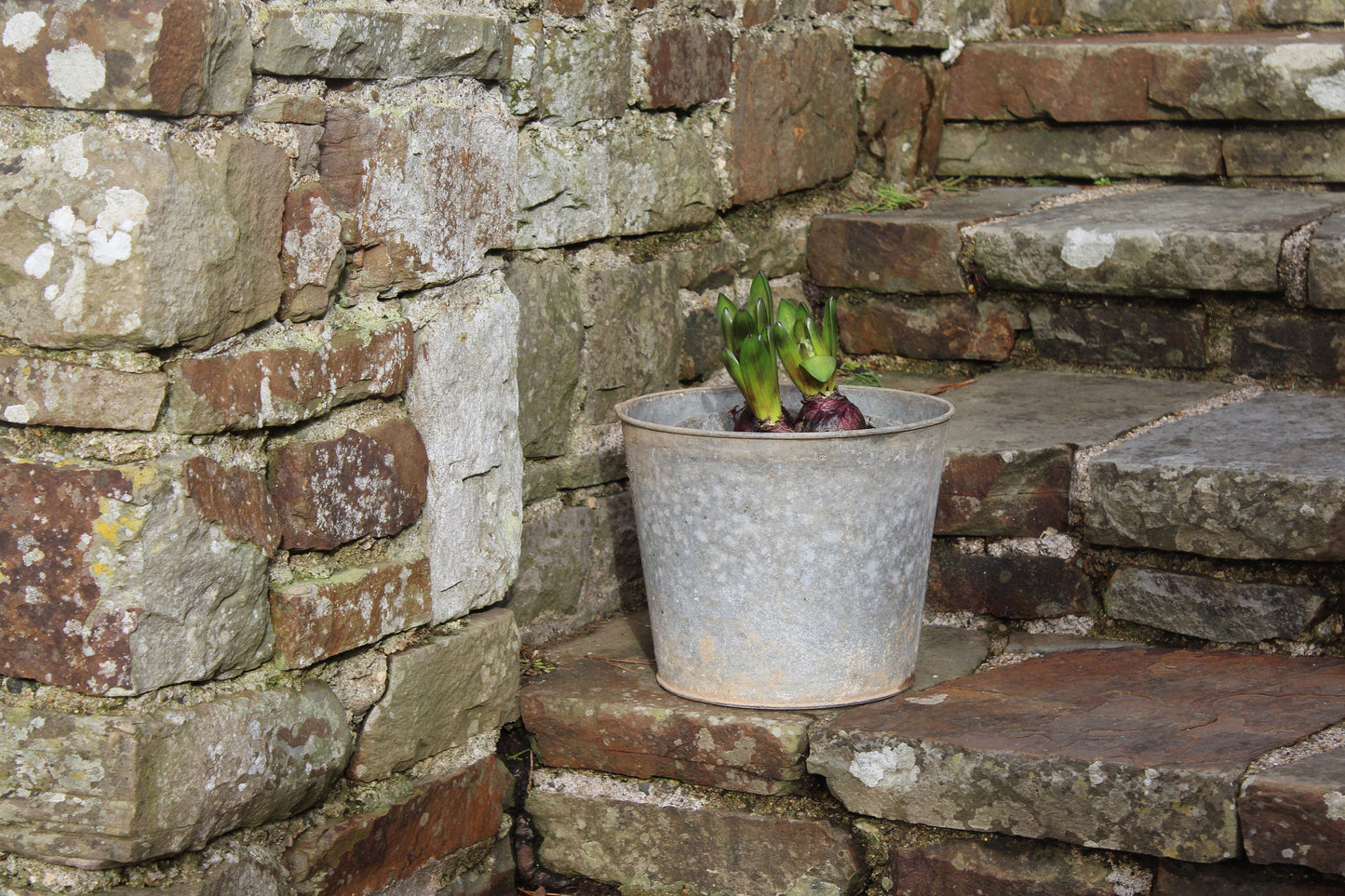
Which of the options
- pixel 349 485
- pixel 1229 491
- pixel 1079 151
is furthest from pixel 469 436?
pixel 1079 151

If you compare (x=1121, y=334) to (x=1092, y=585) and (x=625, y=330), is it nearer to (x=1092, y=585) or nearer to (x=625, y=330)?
(x=1092, y=585)

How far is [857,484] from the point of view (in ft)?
6.12

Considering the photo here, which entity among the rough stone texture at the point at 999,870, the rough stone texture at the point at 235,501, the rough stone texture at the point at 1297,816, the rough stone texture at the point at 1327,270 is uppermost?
the rough stone texture at the point at 1327,270

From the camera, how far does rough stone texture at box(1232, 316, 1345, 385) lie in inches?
96.6

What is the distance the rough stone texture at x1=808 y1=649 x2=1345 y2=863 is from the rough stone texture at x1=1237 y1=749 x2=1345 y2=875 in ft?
0.08

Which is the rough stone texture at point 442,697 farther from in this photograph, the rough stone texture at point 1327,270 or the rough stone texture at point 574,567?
the rough stone texture at point 1327,270

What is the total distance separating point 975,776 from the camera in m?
1.77

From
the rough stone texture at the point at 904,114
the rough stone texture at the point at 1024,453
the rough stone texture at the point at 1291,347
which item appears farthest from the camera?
the rough stone texture at the point at 904,114

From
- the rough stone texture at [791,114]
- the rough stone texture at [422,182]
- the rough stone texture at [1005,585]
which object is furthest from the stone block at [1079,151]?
the rough stone texture at [422,182]

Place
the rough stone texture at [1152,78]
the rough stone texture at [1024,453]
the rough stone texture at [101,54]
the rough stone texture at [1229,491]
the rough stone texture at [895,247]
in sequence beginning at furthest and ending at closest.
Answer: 1. the rough stone texture at [1152,78]
2. the rough stone texture at [895,247]
3. the rough stone texture at [1024,453]
4. the rough stone texture at [1229,491]
5. the rough stone texture at [101,54]

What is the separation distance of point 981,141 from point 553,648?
179 centimetres

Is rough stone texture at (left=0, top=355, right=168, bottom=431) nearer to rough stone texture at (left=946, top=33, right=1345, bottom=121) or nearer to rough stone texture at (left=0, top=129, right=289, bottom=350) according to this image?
rough stone texture at (left=0, top=129, right=289, bottom=350)

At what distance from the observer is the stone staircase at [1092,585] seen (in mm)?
1747

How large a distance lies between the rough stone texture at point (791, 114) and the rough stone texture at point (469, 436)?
794mm
